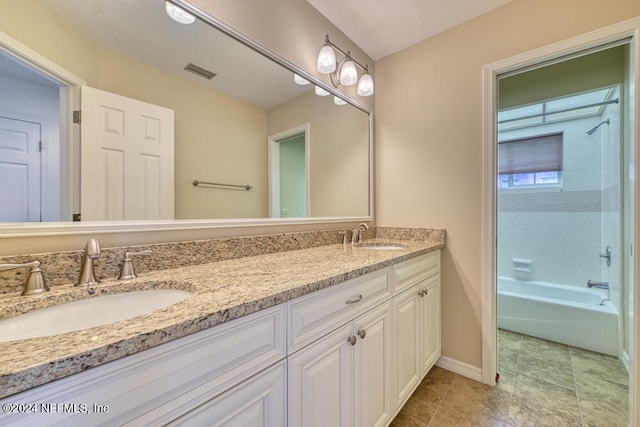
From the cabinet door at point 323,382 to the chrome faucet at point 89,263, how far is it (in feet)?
2.16

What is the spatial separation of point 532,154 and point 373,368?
2.78 m

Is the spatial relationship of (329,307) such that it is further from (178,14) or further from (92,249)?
(178,14)

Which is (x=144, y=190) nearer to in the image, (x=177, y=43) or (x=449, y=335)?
(x=177, y=43)

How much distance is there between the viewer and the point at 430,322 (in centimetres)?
165

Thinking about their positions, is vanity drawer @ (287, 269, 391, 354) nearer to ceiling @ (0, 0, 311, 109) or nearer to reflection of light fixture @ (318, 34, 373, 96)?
ceiling @ (0, 0, 311, 109)

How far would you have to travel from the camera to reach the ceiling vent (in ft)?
3.70

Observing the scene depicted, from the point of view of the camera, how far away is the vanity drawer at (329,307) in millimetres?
785

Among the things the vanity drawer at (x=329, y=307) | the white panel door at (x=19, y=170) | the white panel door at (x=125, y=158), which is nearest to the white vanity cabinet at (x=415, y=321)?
the vanity drawer at (x=329, y=307)

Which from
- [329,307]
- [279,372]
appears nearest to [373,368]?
[329,307]

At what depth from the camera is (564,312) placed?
82.1 inches

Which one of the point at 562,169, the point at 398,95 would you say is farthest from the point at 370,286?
the point at 562,169

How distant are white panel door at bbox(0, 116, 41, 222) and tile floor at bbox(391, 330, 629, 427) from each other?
5.80ft

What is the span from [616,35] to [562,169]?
1517mm

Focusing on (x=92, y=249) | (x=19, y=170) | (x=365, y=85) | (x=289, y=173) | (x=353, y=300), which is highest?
(x=365, y=85)
